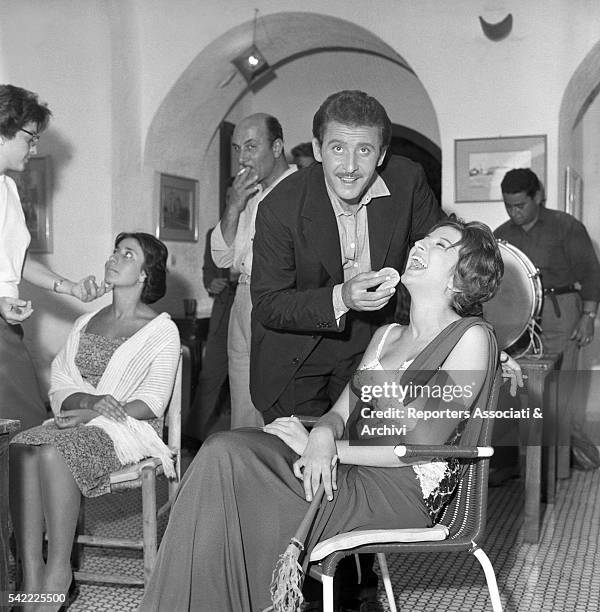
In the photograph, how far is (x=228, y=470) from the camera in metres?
1.90

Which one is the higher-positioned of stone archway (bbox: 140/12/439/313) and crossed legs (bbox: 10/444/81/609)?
stone archway (bbox: 140/12/439/313)

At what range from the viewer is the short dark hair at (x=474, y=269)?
219 cm

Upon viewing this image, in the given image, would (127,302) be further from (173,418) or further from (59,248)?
(59,248)

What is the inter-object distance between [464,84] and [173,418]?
3.29 metres

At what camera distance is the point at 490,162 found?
17.3 feet

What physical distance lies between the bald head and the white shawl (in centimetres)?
85

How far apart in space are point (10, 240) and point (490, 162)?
127 inches

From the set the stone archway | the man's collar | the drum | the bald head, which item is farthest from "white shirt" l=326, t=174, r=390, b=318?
the stone archway

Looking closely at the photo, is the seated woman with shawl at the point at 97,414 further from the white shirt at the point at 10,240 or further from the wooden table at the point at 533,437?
the wooden table at the point at 533,437

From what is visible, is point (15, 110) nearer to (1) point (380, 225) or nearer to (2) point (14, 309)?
(2) point (14, 309)

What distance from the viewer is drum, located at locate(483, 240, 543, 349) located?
11.9ft

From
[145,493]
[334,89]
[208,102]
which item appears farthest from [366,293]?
[334,89]

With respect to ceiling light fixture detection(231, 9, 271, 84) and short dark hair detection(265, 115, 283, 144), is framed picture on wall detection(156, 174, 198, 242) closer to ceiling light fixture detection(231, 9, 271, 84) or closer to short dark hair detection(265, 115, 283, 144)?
ceiling light fixture detection(231, 9, 271, 84)

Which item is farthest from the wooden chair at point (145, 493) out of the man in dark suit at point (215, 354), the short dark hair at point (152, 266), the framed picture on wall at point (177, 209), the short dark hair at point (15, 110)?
the framed picture on wall at point (177, 209)
